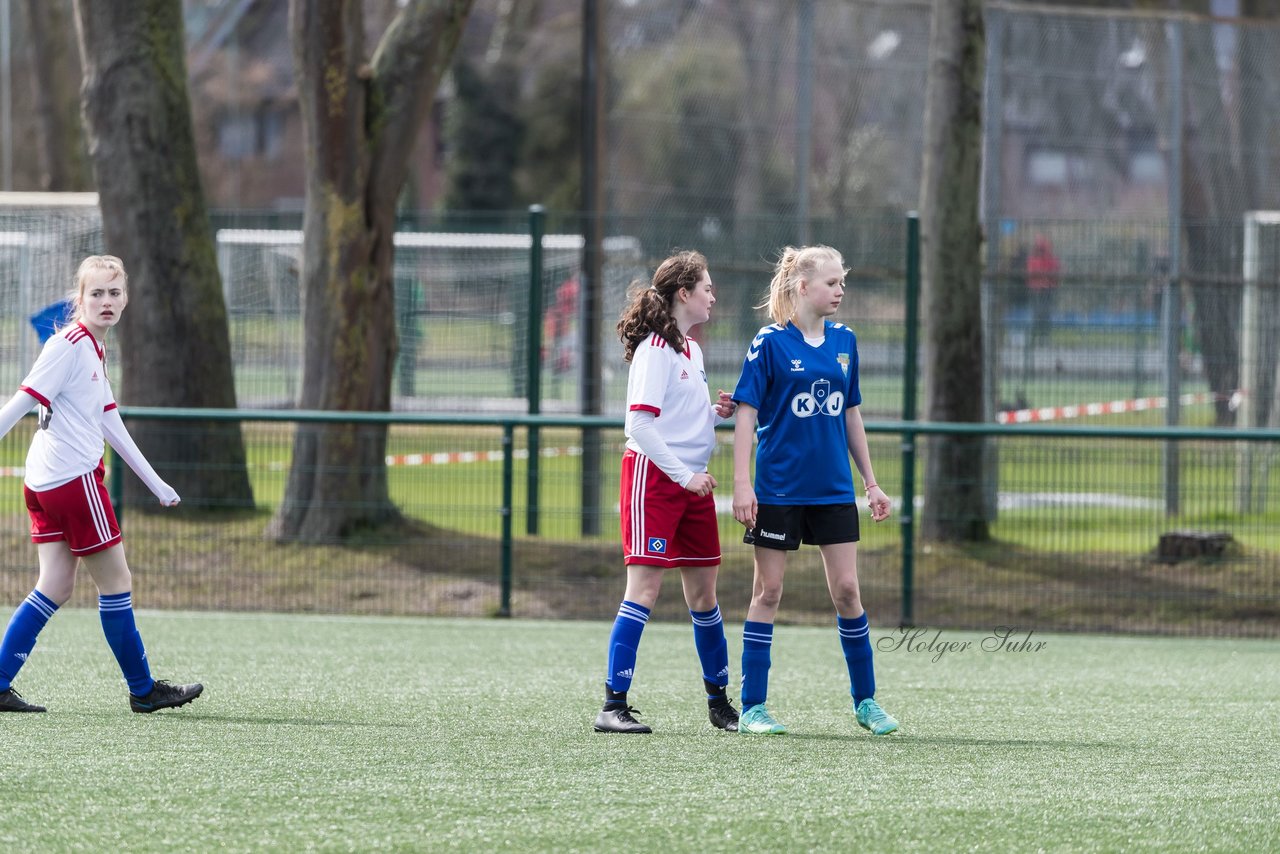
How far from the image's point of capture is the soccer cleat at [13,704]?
6.32 m

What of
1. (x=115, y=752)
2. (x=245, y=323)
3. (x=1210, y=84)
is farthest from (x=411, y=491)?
(x=1210, y=84)

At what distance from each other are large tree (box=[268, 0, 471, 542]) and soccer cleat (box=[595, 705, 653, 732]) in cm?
547

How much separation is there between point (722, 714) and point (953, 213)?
629 centimetres

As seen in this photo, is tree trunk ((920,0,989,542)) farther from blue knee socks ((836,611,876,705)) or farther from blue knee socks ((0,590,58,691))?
blue knee socks ((0,590,58,691))

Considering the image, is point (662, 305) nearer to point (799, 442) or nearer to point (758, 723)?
point (799, 442)

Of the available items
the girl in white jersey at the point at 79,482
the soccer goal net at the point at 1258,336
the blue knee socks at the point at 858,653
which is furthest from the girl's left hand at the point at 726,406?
the soccer goal net at the point at 1258,336

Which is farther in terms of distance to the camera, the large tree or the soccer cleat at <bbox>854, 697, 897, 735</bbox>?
the large tree

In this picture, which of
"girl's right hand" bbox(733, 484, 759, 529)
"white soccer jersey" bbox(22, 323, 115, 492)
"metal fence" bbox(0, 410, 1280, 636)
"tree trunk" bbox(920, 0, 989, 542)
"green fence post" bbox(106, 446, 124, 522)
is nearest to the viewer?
"girl's right hand" bbox(733, 484, 759, 529)

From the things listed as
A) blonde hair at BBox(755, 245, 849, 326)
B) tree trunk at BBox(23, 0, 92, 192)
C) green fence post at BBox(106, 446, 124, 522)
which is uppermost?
tree trunk at BBox(23, 0, 92, 192)

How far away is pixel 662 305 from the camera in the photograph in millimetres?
6059

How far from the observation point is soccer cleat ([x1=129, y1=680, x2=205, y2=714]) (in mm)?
6414

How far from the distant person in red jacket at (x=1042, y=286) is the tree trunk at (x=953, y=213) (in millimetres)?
2917

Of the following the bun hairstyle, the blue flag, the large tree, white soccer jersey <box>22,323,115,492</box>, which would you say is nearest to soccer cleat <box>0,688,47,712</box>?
white soccer jersey <box>22,323,115,492</box>

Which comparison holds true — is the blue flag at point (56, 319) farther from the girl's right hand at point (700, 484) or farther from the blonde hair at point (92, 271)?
the girl's right hand at point (700, 484)
